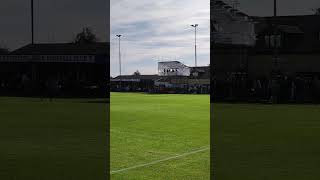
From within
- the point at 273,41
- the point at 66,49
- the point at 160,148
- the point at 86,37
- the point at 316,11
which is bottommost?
the point at 160,148

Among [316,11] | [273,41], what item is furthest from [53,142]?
[316,11]

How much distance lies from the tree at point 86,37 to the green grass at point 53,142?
30.0 inches

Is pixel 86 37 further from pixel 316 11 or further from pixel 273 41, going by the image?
pixel 316 11

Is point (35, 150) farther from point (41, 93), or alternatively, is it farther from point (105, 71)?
point (105, 71)

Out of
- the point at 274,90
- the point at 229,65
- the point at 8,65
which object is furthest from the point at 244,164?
the point at 229,65

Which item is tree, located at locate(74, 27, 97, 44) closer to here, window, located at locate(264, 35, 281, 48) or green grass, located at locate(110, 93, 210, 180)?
green grass, located at locate(110, 93, 210, 180)

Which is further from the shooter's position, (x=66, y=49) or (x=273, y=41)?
(x=273, y=41)

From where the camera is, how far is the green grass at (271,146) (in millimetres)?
5680

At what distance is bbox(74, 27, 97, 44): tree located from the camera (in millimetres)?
5758

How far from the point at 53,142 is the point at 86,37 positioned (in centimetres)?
268

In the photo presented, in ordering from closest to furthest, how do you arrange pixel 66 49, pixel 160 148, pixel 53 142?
1. pixel 66 49
2. pixel 160 148
3. pixel 53 142

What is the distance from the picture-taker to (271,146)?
25.2 ft

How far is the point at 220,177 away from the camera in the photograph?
542cm

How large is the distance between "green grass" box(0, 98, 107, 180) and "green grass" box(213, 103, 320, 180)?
1.64 meters
